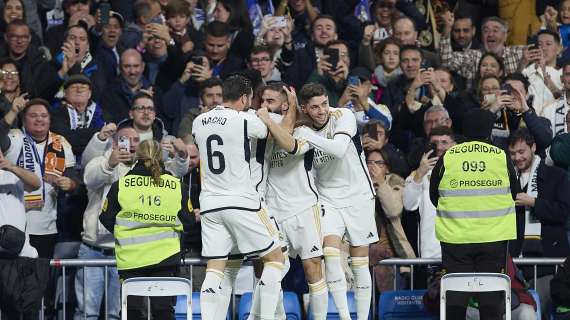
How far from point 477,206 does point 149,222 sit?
3.01m

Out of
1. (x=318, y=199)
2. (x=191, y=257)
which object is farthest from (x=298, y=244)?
(x=191, y=257)

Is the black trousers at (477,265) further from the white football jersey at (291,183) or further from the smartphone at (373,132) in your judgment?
the smartphone at (373,132)

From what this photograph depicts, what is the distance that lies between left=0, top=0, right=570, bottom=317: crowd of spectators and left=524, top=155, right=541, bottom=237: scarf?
0.02m

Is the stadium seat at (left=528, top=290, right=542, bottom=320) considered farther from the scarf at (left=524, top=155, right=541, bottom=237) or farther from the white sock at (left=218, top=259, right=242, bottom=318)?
the white sock at (left=218, top=259, right=242, bottom=318)

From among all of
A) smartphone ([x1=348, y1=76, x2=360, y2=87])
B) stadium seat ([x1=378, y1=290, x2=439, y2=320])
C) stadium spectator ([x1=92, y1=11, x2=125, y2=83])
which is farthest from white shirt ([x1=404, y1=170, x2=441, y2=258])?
stadium spectator ([x1=92, y1=11, x2=125, y2=83])

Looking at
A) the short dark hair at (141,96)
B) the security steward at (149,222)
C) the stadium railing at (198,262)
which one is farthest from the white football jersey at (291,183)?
the short dark hair at (141,96)

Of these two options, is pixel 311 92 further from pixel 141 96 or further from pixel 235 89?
pixel 141 96

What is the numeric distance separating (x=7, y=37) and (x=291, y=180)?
5061 mm

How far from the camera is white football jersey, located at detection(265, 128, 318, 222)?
13.9m

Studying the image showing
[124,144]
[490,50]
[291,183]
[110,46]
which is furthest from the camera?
[490,50]

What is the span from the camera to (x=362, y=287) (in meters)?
14.0

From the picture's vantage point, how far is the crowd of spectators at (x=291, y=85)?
15328 millimetres

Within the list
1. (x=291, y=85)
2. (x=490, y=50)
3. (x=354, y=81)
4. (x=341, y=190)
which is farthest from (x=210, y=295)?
(x=490, y=50)

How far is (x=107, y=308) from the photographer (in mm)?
14703
